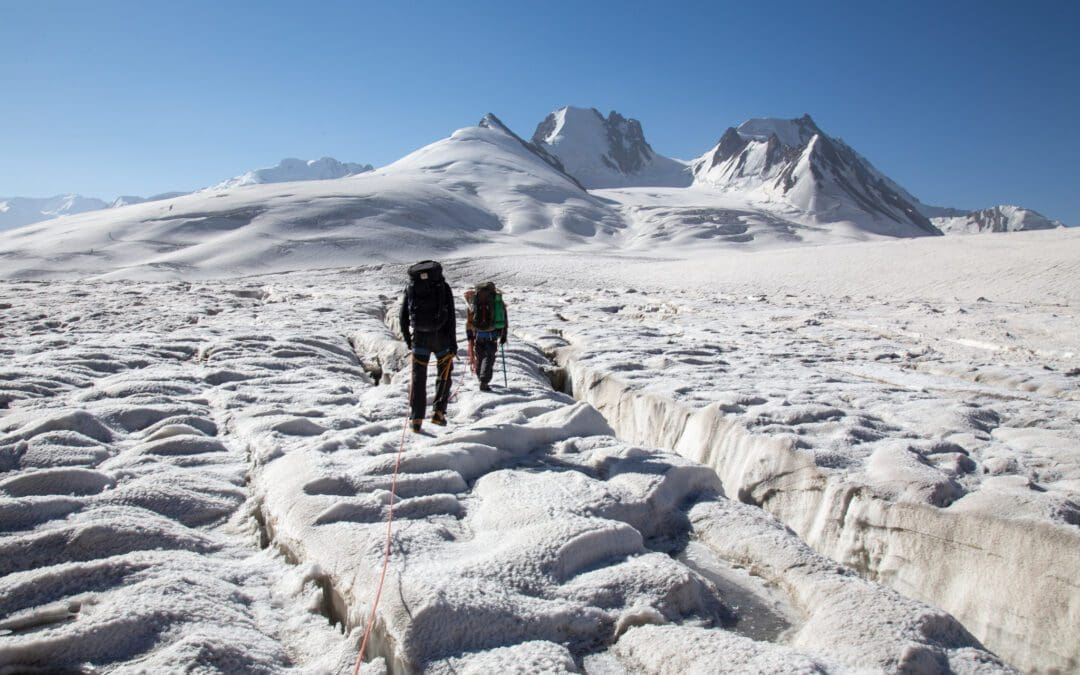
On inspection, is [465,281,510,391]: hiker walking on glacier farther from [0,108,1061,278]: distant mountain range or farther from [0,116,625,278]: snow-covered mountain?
[0,108,1061,278]: distant mountain range

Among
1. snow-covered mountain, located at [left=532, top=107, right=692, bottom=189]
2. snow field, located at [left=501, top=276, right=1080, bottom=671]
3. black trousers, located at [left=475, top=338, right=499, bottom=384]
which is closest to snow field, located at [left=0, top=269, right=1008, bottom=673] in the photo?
black trousers, located at [left=475, top=338, right=499, bottom=384]

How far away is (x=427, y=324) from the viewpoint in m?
6.14

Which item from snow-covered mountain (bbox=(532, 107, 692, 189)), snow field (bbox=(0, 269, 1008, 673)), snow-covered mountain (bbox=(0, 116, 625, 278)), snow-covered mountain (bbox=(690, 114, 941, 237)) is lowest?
snow field (bbox=(0, 269, 1008, 673))

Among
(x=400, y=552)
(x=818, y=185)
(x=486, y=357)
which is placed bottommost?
(x=400, y=552)

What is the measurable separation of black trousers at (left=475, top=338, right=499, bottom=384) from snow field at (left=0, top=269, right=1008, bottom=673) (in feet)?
2.54

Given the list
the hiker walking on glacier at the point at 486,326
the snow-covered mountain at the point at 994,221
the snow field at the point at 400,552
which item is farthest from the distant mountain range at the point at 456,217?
the snow-covered mountain at the point at 994,221

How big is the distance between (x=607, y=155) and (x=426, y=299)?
618 ft

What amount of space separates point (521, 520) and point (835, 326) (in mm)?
13121

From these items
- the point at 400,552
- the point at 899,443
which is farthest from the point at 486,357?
the point at 899,443

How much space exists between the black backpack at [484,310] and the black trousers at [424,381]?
1514mm

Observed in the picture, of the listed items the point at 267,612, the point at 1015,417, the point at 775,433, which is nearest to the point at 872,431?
the point at 775,433

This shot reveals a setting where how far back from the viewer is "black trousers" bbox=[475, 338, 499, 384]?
759 cm

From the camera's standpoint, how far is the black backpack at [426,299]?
605cm

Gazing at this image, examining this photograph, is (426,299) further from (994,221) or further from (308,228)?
(994,221)
